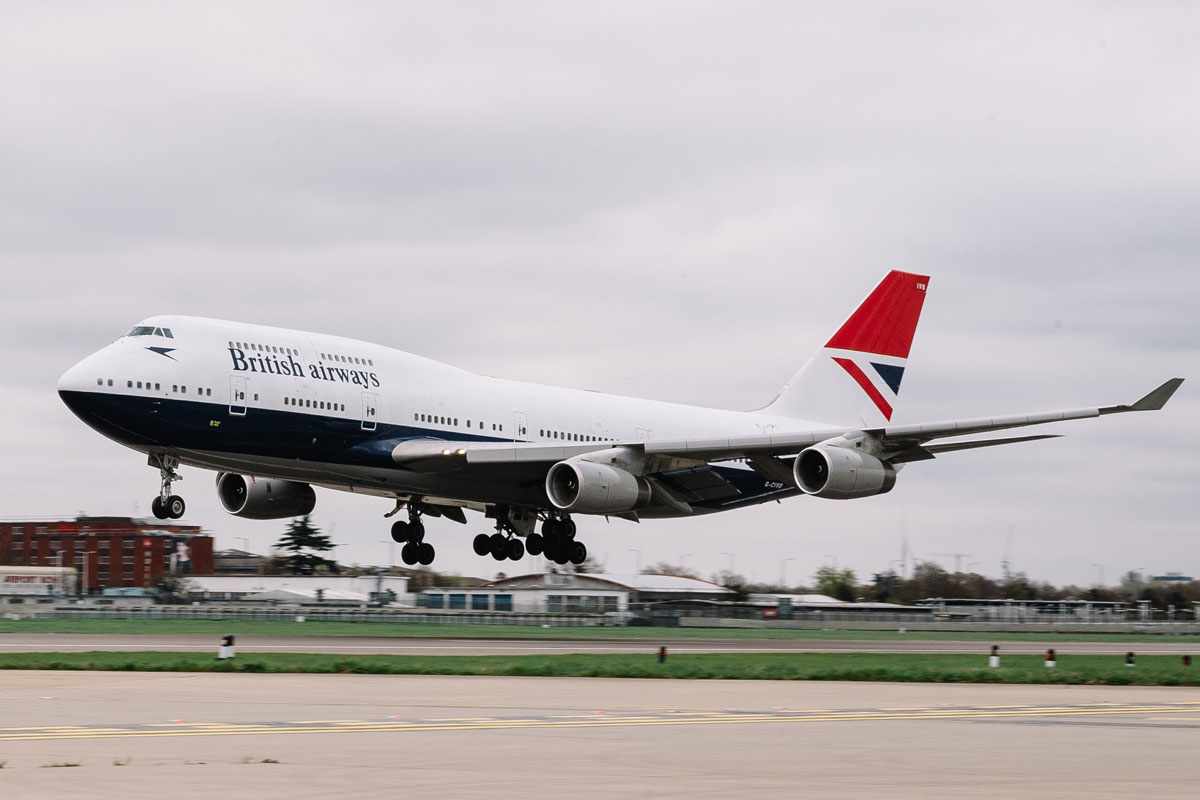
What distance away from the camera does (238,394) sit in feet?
158

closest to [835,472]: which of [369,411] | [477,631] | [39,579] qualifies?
[369,411]

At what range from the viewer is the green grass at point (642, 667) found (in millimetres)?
38875

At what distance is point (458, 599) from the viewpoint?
4995 inches

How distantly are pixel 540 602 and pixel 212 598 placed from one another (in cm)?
3799

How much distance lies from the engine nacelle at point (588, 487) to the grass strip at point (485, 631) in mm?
10543

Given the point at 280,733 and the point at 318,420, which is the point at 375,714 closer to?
the point at 280,733

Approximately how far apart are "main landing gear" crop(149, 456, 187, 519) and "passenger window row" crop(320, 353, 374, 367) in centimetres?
575

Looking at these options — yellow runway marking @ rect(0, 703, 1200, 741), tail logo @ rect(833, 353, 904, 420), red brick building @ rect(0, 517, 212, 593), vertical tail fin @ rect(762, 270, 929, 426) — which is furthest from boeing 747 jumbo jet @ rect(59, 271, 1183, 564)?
red brick building @ rect(0, 517, 212, 593)

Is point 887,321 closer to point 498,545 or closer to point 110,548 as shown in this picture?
point 498,545

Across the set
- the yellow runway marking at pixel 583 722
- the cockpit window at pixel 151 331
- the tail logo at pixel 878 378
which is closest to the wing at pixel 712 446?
the cockpit window at pixel 151 331

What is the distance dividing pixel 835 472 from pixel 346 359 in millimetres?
16675

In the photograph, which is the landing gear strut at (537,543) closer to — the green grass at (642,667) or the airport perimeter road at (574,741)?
the green grass at (642,667)

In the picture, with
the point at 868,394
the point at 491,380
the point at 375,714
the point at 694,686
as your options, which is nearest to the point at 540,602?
the point at 868,394

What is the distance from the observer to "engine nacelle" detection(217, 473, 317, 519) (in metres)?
58.6
